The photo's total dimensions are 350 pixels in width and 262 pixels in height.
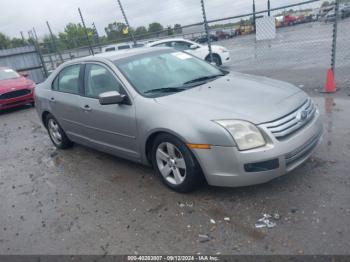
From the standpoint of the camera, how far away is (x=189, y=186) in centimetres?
370

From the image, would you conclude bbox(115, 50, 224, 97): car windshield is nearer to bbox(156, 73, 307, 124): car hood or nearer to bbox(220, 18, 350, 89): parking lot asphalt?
bbox(156, 73, 307, 124): car hood

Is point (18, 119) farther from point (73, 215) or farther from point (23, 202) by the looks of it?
point (73, 215)

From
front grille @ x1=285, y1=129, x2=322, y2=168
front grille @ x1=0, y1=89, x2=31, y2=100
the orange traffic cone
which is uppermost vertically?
front grille @ x1=285, y1=129, x2=322, y2=168

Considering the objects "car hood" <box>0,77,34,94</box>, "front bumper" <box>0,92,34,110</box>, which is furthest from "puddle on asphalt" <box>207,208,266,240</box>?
"car hood" <box>0,77,34,94</box>

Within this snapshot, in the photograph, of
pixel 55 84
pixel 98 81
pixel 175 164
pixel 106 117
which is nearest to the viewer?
pixel 175 164

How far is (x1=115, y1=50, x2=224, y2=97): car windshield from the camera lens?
13.5 ft

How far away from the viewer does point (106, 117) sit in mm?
4375

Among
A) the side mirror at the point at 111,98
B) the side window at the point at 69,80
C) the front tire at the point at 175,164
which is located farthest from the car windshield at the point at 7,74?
the front tire at the point at 175,164

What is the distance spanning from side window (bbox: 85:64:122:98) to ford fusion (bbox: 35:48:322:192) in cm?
1

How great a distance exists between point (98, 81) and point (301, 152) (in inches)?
110

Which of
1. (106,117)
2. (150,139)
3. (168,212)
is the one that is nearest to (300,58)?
(106,117)

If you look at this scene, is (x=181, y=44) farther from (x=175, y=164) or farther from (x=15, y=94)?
(x=175, y=164)

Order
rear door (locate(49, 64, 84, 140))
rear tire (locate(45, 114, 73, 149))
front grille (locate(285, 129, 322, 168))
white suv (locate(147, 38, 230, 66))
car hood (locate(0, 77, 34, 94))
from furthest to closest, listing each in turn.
→ white suv (locate(147, 38, 230, 66))
car hood (locate(0, 77, 34, 94))
rear tire (locate(45, 114, 73, 149))
rear door (locate(49, 64, 84, 140))
front grille (locate(285, 129, 322, 168))

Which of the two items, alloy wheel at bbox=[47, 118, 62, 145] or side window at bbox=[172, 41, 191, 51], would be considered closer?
alloy wheel at bbox=[47, 118, 62, 145]
